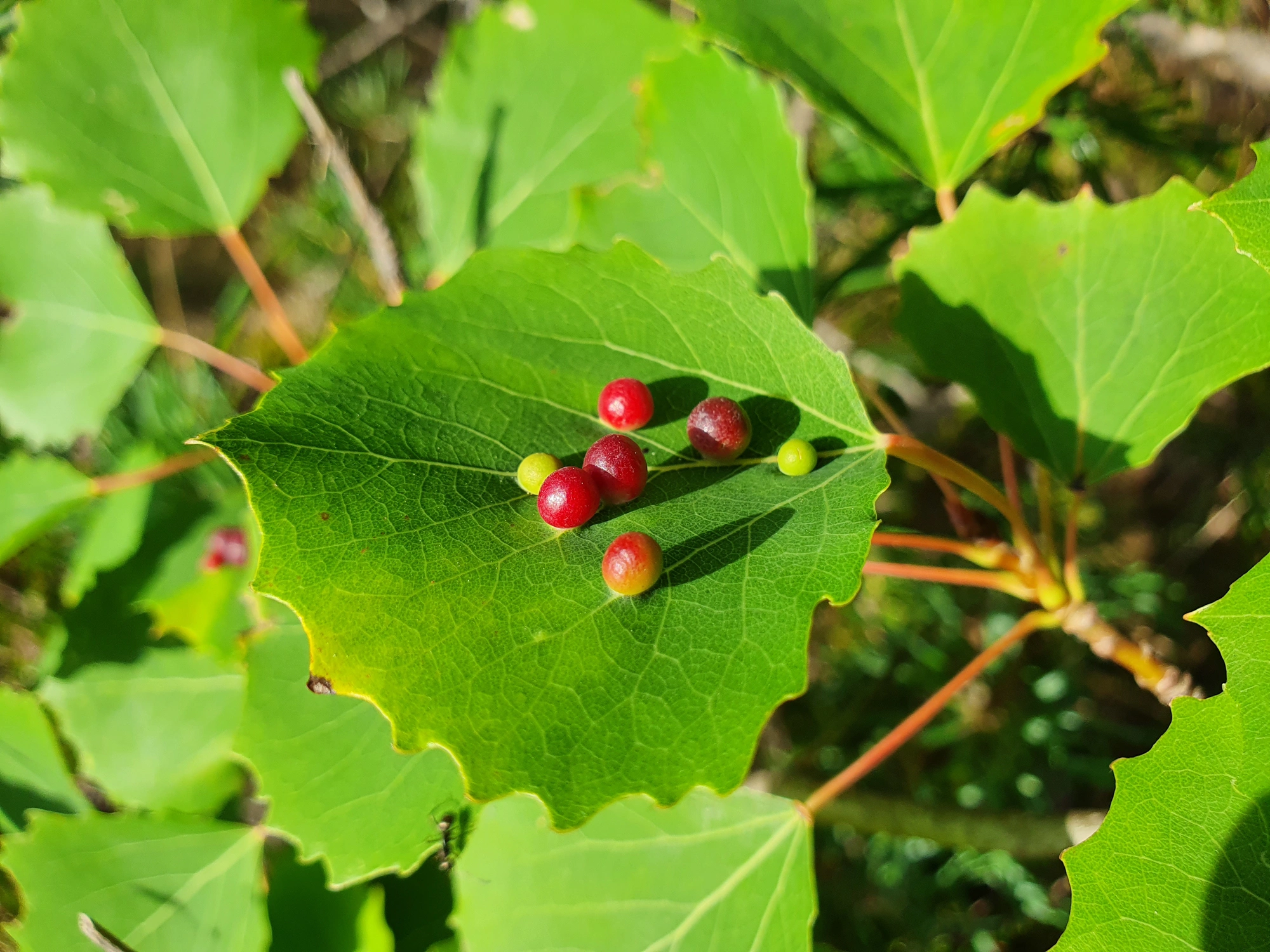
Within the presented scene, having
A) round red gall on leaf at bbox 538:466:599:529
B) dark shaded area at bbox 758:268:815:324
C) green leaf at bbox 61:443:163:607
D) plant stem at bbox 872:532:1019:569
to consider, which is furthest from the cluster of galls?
green leaf at bbox 61:443:163:607

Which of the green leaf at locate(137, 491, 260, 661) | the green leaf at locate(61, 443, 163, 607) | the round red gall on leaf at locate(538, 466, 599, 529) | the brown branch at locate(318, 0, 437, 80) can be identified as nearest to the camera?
the round red gall on leaf at locate(538, 466, 599, 529)

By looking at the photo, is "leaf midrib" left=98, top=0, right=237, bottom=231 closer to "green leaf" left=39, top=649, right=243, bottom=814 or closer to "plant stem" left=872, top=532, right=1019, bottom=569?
"green leaf" left=39, top=649, right=243, bottom=814

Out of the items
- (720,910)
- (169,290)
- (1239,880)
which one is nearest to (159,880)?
(720,910)

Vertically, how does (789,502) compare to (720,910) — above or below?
above

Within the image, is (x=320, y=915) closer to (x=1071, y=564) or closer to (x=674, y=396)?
(x=674, y=396)

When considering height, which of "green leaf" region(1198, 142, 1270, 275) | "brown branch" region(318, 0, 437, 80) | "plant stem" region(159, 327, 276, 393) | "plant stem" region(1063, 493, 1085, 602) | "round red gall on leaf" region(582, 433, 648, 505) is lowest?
"plant stem" region(1063, 493, 1085, 602)

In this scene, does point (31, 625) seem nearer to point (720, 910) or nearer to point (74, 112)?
point (74, 112)

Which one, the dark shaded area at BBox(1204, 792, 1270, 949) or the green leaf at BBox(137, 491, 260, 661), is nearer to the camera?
the dark shaded area at BBox(1204, 792, 1270, 949)

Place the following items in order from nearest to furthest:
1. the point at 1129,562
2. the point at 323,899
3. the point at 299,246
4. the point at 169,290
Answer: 1. the point at 323,899
2. the point at 1129,562
3. the point at 299,246
4. the point at 169,290
